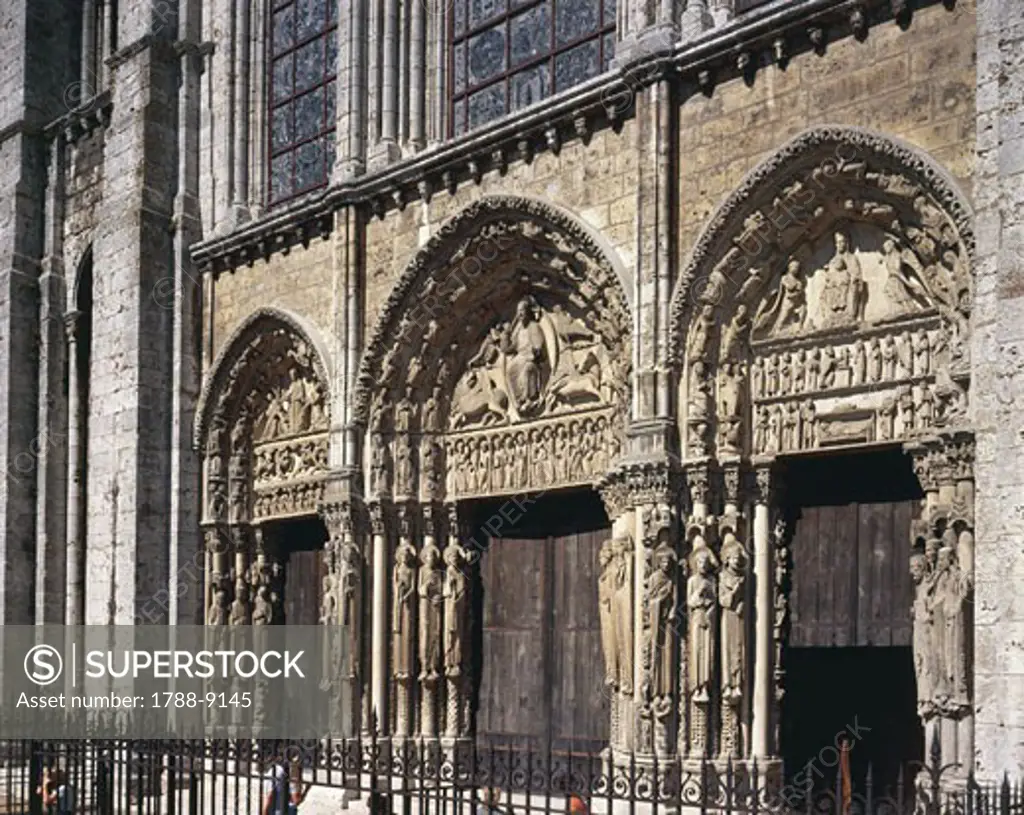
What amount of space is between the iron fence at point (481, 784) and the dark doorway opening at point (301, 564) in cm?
158

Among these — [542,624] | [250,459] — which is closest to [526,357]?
[542,624]

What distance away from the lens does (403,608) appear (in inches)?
517

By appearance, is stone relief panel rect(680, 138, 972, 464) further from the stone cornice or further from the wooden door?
the stone cornice

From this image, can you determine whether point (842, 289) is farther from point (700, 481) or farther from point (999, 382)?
point (999, 382)

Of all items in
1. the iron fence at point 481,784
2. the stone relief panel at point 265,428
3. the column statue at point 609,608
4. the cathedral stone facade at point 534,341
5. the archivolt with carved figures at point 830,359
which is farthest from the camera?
the stone relief panel at point 265,428

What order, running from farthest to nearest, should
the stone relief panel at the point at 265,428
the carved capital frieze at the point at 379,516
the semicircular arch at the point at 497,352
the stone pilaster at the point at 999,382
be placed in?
the stone relief panel at the point at 265,428
the carved capital frieze at the point at 379,516
the semicircular arch at the point at 497,352
the stone pilaster at the point at 999,382

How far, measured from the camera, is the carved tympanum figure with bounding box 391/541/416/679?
42.9 feet

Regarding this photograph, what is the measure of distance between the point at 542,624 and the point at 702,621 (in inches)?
97.7

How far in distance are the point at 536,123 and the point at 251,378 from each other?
15.4 feet

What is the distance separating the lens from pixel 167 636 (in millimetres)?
15031

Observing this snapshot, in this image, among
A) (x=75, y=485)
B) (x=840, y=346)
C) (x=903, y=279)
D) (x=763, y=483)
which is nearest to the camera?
(x=903, y=279)

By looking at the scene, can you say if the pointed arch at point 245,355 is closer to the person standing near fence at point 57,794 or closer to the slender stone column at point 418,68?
the slender stone column at point 418,68

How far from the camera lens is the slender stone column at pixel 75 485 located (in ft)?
55.2

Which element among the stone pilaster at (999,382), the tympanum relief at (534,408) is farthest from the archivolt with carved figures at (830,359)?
the tympanum relief at (534,408)
